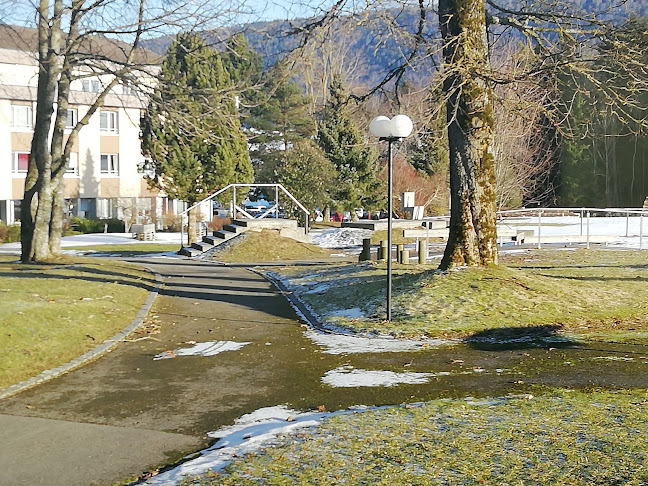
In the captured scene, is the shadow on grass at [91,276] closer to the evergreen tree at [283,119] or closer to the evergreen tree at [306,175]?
the evergreen tree at [306,175]

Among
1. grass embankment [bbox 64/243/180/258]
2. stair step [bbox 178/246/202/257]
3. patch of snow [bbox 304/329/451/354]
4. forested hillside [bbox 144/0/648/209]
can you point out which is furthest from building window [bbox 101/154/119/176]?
patch of snow [bbox 304/329/451/354]

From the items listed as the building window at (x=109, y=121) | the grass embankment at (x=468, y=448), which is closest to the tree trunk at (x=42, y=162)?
the grass embankment at (x=468, y=448)

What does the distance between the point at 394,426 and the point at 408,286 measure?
24.0 ft

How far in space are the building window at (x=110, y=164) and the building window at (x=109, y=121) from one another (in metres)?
1.64

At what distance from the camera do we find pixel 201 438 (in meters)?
6.58

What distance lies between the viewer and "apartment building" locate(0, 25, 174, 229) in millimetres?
46438

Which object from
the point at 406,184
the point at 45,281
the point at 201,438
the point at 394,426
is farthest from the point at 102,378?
the point at 406,184

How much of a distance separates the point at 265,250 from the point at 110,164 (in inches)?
1110

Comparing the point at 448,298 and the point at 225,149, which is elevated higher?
the point at 225,149

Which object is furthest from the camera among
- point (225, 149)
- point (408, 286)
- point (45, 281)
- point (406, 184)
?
point (406, 184)

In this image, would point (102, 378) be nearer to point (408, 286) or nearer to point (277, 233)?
point (408, 286)

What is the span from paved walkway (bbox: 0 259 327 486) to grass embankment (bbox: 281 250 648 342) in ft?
4.99

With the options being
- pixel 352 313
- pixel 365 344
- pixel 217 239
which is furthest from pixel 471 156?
pixel 217 239

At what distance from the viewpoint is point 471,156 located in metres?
13.8
